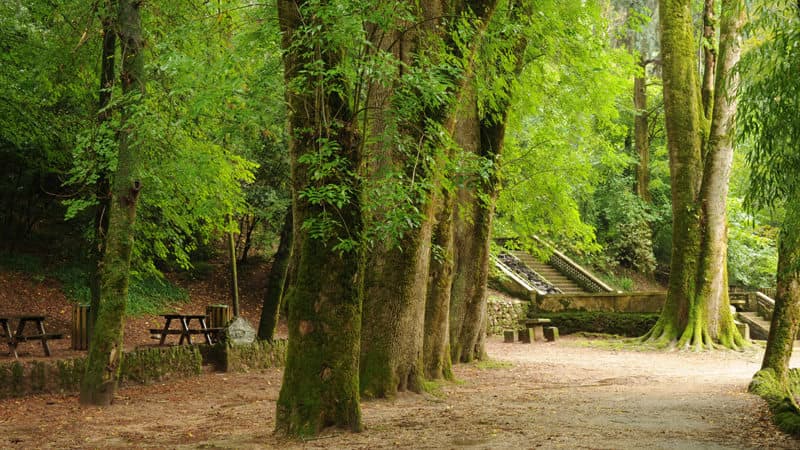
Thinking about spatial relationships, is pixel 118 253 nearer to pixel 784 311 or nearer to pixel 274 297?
pixel 274 297

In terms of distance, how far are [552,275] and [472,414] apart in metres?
22.3

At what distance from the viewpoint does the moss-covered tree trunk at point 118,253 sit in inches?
416

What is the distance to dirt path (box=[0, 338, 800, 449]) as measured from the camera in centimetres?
783

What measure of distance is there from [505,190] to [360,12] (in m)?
12.9

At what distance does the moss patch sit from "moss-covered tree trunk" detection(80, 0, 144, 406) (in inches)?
320

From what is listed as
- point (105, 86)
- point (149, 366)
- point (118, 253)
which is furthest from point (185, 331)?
point (105, 86)

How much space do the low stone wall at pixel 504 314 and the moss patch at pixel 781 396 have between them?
13180mm

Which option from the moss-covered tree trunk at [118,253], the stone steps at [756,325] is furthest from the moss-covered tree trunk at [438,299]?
the stone steps at [756,325]

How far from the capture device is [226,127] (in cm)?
834

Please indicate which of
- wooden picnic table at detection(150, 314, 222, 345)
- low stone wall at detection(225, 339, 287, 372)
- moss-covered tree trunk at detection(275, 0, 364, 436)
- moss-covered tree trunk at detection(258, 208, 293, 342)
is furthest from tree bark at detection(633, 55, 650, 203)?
moss-covered tree trunk at detection(275, 0, 364, 436)

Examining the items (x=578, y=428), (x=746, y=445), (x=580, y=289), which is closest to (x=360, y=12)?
(x=578, y=428)

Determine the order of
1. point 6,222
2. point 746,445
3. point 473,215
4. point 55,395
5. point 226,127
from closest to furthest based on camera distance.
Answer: point 746,445
point 226,127
point 55,395
point 473,215
point 6,222

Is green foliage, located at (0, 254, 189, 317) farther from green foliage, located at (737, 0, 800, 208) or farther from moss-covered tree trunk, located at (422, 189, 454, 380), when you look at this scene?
green foliage, located at (737, 0, 800, 208)

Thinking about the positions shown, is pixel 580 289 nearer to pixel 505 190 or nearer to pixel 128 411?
pixel 505 190
